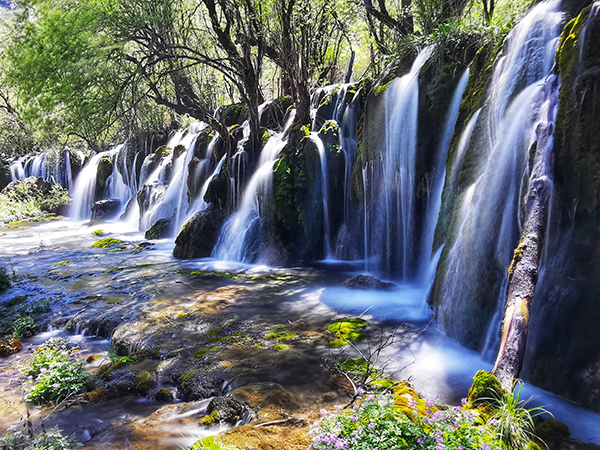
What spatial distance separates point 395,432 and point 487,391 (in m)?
1.16

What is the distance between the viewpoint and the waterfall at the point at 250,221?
11.5 metres

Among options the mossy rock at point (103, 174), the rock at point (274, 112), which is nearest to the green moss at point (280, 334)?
the rock at point (274, 112)

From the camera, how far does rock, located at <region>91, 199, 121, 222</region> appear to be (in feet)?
71.5

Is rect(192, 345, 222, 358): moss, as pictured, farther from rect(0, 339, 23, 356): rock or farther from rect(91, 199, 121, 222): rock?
rect(91, 199, 121, 222): rock

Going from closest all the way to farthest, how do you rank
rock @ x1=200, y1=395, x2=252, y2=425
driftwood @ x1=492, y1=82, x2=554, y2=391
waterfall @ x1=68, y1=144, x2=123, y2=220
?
driftwood @ x1=492, y1=82, x2=554, y2=391, rock @ x1=200, y1=395, x2=252, y2=425, waterfall @ x1=68, y1=144, x2=123, y2=220

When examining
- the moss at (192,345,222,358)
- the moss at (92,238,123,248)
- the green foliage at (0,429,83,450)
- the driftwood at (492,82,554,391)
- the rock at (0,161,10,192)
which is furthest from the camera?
the rock at (0,161,10,192)

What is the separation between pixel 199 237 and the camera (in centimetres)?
1230

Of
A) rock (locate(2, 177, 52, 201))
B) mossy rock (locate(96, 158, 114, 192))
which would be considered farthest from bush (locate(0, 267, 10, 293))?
rock (locate(2, 177, 52, 201))

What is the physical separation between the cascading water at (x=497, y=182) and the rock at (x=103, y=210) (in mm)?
20975

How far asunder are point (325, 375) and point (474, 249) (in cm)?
276

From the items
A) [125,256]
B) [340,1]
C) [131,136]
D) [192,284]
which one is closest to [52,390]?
[192,284]

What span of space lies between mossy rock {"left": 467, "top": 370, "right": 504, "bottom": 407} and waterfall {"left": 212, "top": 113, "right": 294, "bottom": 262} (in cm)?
855

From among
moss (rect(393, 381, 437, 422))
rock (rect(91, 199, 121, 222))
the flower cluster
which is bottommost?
moss (rect(393, 381, 437, 422))

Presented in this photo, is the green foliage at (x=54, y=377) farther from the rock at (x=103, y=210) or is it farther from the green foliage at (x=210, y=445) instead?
the rock at (x=103, y=210)
